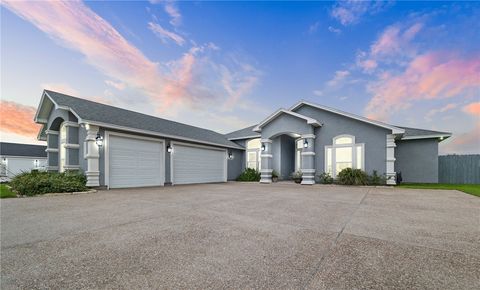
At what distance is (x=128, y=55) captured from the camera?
11.4 metres

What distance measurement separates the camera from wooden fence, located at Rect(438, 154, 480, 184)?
41.0ft

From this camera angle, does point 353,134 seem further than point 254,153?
No

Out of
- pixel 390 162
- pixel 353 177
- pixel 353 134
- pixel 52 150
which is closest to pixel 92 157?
pixel 52 150

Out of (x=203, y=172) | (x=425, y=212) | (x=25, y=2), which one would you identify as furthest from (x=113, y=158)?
(x=425, y=212)

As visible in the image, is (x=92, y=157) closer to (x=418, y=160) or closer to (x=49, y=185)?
(x=49, y=185)

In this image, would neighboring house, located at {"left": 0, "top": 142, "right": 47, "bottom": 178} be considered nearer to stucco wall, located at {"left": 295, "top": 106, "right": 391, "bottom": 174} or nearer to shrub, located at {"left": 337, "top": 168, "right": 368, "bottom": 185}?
stucco wall, located at {"left": 295, "top": 106, "right": 391, "bottom": 174}

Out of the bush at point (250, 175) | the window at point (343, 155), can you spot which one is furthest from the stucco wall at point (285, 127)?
the bush at point (250, 175)

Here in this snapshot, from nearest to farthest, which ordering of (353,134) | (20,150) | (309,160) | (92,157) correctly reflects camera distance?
(92,157) → (353,134) → (309,160) → (20,150)

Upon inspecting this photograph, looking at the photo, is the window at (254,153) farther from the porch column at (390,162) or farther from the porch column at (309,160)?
the porch column at (390,162)

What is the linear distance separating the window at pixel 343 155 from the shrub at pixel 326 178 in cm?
24

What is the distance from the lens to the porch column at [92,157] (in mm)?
8812

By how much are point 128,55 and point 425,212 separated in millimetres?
14216

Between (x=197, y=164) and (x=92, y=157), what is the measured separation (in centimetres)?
594

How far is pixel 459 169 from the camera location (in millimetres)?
12781
